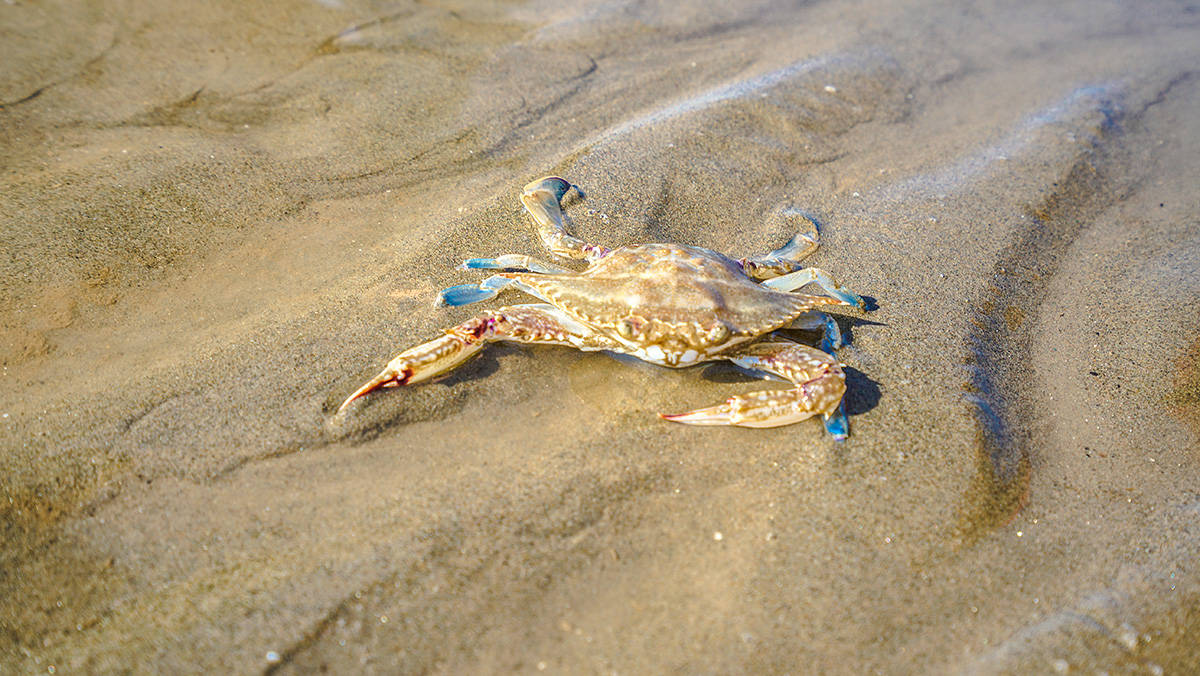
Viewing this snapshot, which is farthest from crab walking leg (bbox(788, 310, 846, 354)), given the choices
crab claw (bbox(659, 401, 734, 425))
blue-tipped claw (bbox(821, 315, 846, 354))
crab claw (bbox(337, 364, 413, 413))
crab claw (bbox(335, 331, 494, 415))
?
crab claw (bbox(337, 364, 413, 413))

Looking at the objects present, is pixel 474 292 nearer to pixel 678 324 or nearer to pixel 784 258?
pixel 678 324

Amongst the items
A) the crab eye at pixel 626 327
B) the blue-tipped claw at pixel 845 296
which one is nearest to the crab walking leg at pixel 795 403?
the crab eye at pixel 626 327

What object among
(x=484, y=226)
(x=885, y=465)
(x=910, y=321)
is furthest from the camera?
(x=484, y=226)

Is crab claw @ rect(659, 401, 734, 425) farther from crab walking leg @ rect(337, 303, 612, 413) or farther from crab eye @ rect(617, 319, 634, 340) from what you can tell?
crab walking leg @ rect(337, 303, 612, 413)

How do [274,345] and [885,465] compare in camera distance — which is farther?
[274,345]

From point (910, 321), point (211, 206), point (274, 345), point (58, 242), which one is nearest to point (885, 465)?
point (910, 321)

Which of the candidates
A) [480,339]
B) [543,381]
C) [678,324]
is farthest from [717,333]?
[480,339]

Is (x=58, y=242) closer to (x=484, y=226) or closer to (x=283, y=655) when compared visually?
(x=484, y=226)

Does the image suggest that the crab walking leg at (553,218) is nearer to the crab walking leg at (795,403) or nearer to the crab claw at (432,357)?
the crab claw at (432,357)
